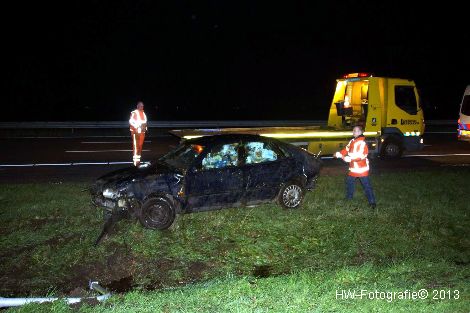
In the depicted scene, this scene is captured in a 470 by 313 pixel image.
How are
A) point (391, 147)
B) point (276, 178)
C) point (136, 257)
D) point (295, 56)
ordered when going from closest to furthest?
point (136, 257), point (276, 178), point (391, 147), point (295, 56)

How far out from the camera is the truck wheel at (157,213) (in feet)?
23.6

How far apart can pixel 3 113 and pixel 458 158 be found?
27118mm

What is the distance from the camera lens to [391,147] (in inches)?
575

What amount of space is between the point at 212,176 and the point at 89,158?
8451mm

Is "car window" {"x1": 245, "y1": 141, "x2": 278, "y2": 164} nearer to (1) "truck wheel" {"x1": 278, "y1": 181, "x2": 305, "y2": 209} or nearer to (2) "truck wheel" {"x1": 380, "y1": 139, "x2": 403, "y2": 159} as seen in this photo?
(1) "truck wheel" {"x1": 278, "y1": 181, "x2": 305, "y2": 209}

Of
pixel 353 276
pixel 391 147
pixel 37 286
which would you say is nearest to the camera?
pixel 353 276

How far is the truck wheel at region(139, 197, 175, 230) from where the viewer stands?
7191mm

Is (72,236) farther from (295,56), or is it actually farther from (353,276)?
(295,56)

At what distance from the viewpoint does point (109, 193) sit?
23.4 ft

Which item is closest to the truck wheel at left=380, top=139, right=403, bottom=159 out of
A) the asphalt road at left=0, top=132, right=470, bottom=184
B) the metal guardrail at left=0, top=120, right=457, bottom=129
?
the asphalt road at left=0, top=132, right=470, bottom=184

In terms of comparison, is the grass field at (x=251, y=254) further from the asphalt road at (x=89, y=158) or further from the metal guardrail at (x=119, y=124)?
the metal guardrail at (x=119, y=124)

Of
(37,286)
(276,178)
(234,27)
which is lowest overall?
(37,286)

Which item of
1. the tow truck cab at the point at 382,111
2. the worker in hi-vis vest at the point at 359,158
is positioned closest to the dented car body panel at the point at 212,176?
the worker in hi-vis vest at the point at 359,158

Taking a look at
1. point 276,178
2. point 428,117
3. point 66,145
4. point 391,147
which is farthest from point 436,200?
point 428,117
